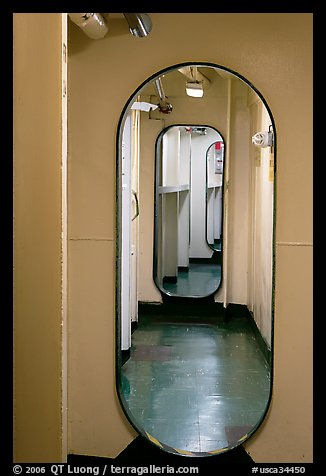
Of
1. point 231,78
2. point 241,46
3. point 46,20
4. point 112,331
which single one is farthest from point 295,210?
point 231,78

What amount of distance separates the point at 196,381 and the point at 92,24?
302 centimetres

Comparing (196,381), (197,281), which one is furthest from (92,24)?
(197,281)

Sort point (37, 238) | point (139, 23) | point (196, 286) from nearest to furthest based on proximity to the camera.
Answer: point (37, 238)
point (139, 23)
point (196, 286)

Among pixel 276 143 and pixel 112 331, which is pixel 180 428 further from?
pixel 276 143

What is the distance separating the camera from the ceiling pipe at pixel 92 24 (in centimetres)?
243

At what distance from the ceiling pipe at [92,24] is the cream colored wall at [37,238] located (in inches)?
41.2

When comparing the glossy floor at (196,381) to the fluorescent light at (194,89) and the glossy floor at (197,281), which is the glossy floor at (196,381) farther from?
the fluorescent light at (194,89)

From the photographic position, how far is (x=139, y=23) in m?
2.49

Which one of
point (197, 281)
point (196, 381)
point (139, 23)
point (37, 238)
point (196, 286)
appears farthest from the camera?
point (197, 281)

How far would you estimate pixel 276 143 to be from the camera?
8.90 feet

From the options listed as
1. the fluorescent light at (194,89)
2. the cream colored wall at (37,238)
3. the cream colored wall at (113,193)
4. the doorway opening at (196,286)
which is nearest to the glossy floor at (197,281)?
the doorway opening at (196,286)

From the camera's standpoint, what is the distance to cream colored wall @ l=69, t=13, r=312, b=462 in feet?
8.87

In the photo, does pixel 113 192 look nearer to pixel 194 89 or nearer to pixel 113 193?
pixel 113 193

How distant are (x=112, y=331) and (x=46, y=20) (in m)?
1.84
